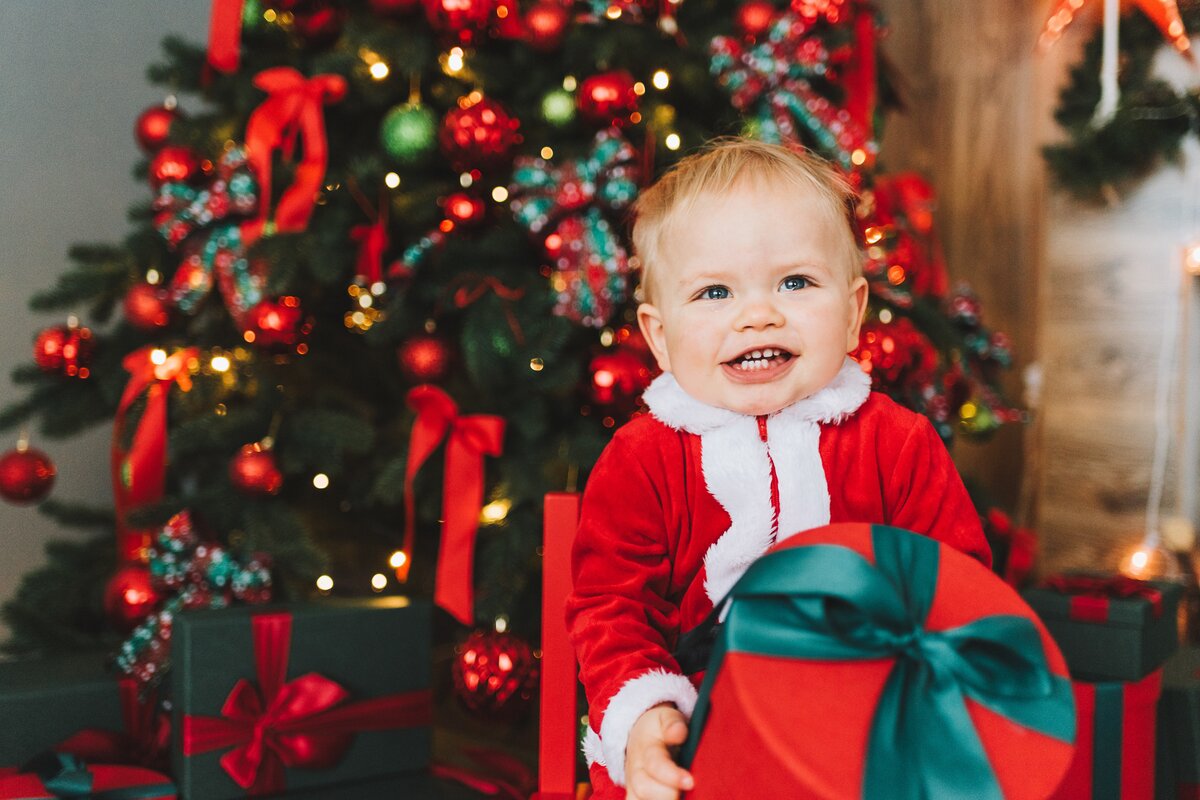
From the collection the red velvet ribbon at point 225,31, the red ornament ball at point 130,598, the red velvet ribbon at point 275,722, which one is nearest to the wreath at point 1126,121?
the red velvet ribbon at point 225,31

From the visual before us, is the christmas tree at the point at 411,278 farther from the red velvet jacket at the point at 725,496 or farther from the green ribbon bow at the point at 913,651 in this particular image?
the green ribbon bow at the point at 913,651

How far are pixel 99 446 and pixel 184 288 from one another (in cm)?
65

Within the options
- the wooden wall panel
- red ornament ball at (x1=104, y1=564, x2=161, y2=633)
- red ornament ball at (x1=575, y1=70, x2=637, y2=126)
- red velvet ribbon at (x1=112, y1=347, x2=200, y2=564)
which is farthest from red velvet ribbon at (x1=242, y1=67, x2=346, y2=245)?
the wooden wall panel

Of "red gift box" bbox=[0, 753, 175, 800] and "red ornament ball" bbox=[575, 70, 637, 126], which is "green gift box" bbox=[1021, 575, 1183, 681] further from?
"red gift box" bbox=[0, 753, 175, 800]

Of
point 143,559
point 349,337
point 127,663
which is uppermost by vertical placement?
point 349,337

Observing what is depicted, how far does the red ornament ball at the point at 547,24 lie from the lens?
1313 millimetres

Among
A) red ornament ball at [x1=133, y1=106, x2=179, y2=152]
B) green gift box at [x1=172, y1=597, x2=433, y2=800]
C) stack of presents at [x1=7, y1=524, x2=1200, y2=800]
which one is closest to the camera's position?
stack of presents at [x1=7, y1=524, x2=1200, y2=800]

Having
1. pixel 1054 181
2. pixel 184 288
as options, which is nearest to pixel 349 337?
pixel 184 288

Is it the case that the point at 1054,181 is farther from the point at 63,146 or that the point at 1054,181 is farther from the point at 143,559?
the point at 63,146

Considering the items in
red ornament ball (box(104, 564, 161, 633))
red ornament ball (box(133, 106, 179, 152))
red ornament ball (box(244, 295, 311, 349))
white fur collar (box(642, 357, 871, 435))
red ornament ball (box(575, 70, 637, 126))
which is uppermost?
red ornament ball (box(133, 106, 179, 152))

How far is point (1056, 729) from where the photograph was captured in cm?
55

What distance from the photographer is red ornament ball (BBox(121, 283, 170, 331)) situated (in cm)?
139

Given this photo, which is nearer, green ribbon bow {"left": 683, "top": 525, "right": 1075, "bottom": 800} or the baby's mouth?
green ribbon bow {"left": 683, "top": 525, "right": 1075, "bottom": 800}

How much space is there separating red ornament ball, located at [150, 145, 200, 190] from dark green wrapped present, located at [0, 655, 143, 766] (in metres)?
0.69
